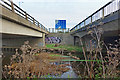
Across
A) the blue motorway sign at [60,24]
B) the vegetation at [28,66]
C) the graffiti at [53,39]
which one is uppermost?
the blue motorway sign at [60,24]

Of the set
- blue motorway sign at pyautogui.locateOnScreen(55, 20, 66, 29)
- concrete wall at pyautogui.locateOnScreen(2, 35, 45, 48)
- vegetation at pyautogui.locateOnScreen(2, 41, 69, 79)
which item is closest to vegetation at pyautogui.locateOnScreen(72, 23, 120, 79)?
vegetation at pyautogui.locateOnScreen(2, 41, 69, 79)

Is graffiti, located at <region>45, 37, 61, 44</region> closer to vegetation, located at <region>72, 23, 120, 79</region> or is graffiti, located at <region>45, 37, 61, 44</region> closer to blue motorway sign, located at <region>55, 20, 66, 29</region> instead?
blue motorway sign, located at <region>55, 20, 66, 29</region>

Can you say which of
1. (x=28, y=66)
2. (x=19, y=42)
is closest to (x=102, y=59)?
(x=28, y=66)

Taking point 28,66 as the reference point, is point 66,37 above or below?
above

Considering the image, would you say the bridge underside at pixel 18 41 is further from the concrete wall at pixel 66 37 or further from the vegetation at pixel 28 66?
the vegetation at pixel 28 66

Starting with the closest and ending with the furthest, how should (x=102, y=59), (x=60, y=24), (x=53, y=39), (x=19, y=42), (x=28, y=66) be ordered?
(x=102, y=59), (x=28, y=66), (x=19, y=42), (x=53, y=39), (x=60, y=24)

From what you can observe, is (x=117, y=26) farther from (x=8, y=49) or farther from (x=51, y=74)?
(x=8, y=49)

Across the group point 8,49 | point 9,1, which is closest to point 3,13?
point 9,1

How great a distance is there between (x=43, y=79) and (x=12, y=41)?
22.4 metres

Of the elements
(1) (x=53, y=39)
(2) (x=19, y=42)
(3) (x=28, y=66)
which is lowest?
(3) (x=28, y=66)

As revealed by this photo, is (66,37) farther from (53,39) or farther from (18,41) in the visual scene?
(18,41)

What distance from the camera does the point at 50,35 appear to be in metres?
33.1

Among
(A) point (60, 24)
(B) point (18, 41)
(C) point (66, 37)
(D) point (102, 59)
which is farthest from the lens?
(A) point (60, 24)

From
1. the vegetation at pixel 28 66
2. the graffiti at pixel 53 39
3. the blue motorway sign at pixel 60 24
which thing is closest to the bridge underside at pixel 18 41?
the graffiti at pixel 53 39
